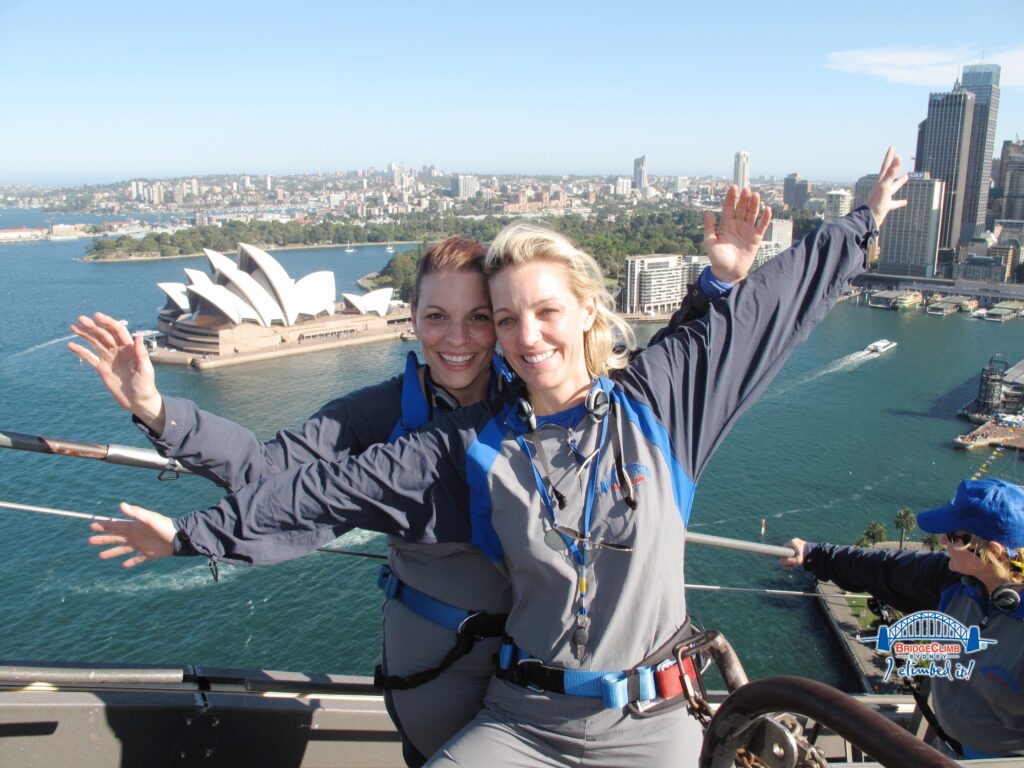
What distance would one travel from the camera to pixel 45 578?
5438mm

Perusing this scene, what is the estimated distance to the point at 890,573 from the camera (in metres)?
0.69

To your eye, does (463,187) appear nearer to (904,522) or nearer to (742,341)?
(904,522)

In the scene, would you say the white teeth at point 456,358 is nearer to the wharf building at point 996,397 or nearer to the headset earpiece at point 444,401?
the headset earpiece at point 444,401

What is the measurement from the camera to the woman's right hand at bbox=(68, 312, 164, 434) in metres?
0.55

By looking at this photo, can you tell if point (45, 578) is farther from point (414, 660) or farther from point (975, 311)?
point (975, 311)

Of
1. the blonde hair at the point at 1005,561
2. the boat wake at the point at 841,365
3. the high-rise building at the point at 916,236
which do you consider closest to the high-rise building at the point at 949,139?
the high-rise building at the point at 916,236

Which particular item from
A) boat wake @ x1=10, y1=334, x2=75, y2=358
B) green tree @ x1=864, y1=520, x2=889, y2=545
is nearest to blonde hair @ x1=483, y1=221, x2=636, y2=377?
green tree @ x1=864, y1=520, x2=889, y2=545

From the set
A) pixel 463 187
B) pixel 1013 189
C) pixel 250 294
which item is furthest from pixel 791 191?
pixel 250 294

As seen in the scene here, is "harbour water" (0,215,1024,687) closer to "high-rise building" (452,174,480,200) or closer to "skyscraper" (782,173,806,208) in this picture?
"skyscraper" (782,173,806,208)

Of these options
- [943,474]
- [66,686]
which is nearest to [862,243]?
[66,686]

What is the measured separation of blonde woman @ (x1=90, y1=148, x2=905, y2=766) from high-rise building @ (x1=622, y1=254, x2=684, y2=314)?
53.9ft

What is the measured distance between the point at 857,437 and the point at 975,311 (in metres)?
11.1

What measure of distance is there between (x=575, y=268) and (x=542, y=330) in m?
0.05

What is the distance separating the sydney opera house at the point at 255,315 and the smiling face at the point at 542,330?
39.7 ft
